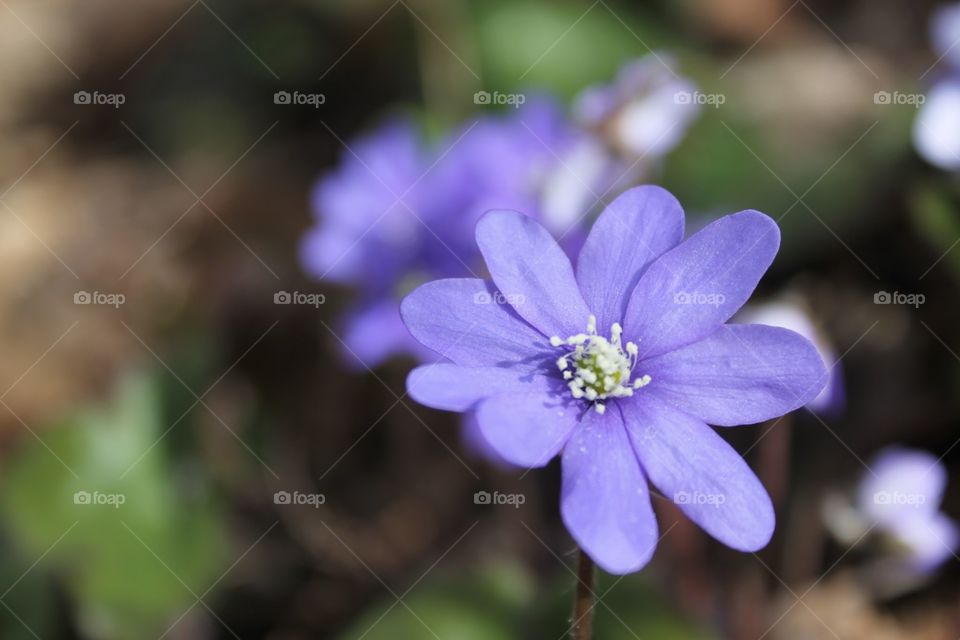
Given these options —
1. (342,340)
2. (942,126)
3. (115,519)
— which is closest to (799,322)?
(942,126)

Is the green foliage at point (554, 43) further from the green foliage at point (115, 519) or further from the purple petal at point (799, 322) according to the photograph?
the green foliage at point (115, 519)

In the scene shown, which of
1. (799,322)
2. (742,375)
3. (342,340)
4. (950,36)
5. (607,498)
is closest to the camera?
(607,498)

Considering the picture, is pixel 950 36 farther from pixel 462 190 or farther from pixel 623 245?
pixel 623 245

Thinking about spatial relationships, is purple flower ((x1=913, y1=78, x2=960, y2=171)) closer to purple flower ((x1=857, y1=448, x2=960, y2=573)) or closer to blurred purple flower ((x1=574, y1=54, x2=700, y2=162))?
blurred purple flower ((x1=574, y1=54, x2=700, y2=162))

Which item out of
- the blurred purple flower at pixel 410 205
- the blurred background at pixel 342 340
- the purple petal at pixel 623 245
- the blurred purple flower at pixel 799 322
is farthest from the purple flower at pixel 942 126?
the purple petal at pixel 623 245

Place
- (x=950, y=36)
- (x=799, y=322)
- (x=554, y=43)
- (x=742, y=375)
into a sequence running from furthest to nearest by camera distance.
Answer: (x=554, y=43)
(x=950, y=36)
(x=799, y=322)
(x=742, y=375)

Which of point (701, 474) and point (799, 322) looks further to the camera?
point (799, 322)

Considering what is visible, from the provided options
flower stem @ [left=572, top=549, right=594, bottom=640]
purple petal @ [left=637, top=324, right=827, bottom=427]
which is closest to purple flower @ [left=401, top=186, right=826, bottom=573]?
purple petal @ [left=637, top=324, right=827, bottom=427]

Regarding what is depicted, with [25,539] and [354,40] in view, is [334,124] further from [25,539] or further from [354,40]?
[25,539]
